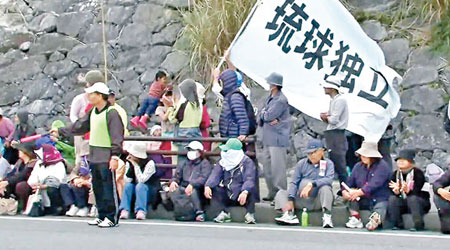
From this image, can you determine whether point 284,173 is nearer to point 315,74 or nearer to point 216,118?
point 315,74

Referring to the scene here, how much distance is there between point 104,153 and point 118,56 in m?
6.69

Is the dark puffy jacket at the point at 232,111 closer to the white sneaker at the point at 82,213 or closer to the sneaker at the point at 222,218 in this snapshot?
the sneaker at the point at 222,218

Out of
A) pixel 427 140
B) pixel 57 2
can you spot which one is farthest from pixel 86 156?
pixel 57 2

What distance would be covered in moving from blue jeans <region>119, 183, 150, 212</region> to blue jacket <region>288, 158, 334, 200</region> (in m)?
1.90

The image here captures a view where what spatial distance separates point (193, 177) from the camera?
11867 millimetres

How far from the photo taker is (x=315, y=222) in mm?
11406

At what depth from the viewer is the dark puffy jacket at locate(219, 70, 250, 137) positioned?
1223 cm

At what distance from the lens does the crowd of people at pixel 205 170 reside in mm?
11039

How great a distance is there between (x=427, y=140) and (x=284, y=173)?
152 inches

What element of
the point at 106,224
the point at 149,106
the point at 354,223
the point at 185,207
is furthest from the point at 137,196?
the point at 354,223

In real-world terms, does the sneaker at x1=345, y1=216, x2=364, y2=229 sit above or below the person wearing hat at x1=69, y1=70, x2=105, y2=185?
below

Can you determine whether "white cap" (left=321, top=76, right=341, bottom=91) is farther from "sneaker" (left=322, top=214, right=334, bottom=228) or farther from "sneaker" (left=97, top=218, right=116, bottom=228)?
"sneaker" (left=97, top=218, right=116, bottom=228)

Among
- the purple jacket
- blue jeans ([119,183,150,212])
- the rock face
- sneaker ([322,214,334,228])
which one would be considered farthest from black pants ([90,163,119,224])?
the rock face

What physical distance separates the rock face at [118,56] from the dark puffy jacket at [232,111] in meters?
3.27
